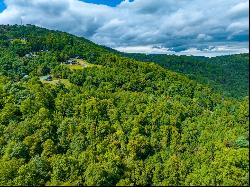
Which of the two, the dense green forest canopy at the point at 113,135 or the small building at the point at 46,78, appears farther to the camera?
the small building at the point at 46,78

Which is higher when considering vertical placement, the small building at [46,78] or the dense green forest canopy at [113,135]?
the small building at [46,78]

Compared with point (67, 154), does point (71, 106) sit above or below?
above

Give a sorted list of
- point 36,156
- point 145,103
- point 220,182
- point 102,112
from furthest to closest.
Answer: point 145,103 < point 102,112 < point 36,156 < point 220,182

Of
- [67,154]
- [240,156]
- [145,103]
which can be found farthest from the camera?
[145,103]

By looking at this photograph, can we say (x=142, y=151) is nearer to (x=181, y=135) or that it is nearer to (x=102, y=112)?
(x=181, y=135)

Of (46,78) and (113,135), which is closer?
(113,135)

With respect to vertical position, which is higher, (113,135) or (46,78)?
(46,78)

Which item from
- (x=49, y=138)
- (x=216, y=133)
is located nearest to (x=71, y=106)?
(x=49, y=138)

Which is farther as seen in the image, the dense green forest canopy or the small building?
the small building
